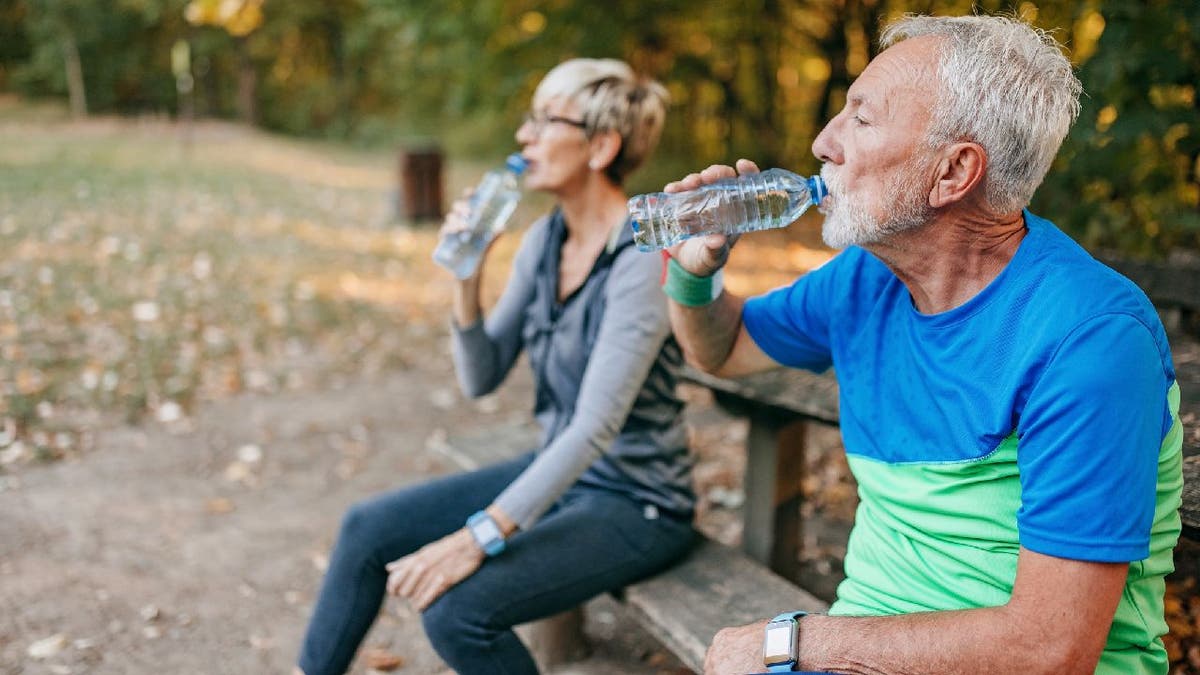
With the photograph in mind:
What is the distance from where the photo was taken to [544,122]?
2.68 m

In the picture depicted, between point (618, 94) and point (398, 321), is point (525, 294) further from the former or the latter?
point (398, 321)

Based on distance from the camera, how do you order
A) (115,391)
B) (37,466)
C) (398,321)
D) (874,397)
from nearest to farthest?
(874,397) → (37,466) → (115,391) → (398,321)

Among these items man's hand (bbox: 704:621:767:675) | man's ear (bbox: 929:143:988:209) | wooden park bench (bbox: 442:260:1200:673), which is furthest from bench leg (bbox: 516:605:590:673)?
man's ear (bbox: 929:143:988:209)

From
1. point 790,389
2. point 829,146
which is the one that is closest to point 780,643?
point 829,146

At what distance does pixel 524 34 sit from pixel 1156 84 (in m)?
6.91

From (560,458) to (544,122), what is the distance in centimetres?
94

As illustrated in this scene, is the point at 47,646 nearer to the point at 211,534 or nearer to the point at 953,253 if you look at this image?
the point at 211,534

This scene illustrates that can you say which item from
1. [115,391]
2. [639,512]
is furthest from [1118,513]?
[115,391]

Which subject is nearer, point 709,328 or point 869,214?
point 869,214

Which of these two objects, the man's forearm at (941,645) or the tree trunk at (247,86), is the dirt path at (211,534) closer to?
the man's forearm at (941,645)

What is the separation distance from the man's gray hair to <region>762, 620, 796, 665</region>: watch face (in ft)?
2.65

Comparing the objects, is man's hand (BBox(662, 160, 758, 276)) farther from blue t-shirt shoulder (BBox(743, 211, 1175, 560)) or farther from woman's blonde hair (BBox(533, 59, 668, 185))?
woman's blonde hair (BBox(533, 59, 668, 185))

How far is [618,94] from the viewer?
8.71 feet

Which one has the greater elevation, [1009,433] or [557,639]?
Result: [1009,433]
